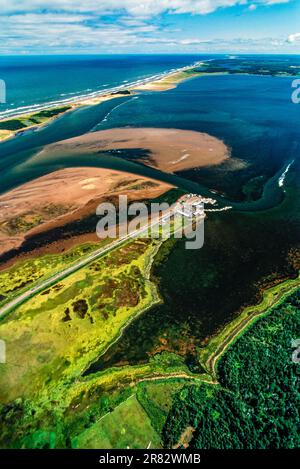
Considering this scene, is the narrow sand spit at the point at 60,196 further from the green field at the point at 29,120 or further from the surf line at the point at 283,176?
the green field at the point at 29,120

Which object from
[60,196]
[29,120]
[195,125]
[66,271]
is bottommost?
[66,271]

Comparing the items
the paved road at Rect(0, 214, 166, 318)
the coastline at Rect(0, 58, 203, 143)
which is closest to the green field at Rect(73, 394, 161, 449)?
the paved road at Rect(0, 214, 166, 318)

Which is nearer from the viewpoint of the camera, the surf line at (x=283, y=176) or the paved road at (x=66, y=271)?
the paved road at (x=66, y=271)

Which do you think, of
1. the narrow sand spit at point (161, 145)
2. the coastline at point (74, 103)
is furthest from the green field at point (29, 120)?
the narrow sand spit at point (161, 145)

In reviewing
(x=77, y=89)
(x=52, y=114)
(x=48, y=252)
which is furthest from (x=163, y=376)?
(x=77, y=89)

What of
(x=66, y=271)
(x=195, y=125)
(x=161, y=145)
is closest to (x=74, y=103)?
(x=195, y=125)

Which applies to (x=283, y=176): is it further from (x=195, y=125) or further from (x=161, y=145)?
(x=195, y=125)
